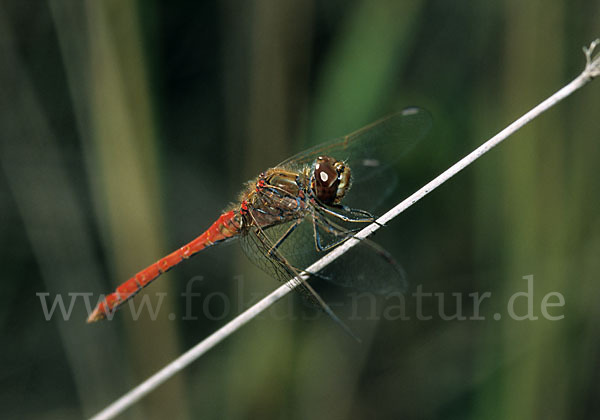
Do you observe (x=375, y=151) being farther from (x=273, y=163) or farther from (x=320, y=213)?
(x=273, y=163)

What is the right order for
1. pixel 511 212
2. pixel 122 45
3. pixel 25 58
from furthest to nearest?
1. pixel 25 58
2. pixel 122 45
3. pixel 511 212

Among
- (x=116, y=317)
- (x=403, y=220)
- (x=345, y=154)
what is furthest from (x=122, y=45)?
(x=403, y=220)

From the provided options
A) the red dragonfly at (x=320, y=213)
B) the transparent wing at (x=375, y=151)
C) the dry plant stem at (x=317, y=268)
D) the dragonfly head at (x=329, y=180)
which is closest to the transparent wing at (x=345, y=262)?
the red dragonfly at (x=320, y=213)

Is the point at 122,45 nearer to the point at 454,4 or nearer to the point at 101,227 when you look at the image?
the point at 101,227

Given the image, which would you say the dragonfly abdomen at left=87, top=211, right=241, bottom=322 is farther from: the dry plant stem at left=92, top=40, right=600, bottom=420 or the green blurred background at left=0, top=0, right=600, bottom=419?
the dry plant stem at left=92, top=40, right=600, bottom=420

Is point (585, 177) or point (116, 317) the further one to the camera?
point (116, 317)

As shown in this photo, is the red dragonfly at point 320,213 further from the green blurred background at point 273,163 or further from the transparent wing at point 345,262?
the green blurred background at point 273,163
